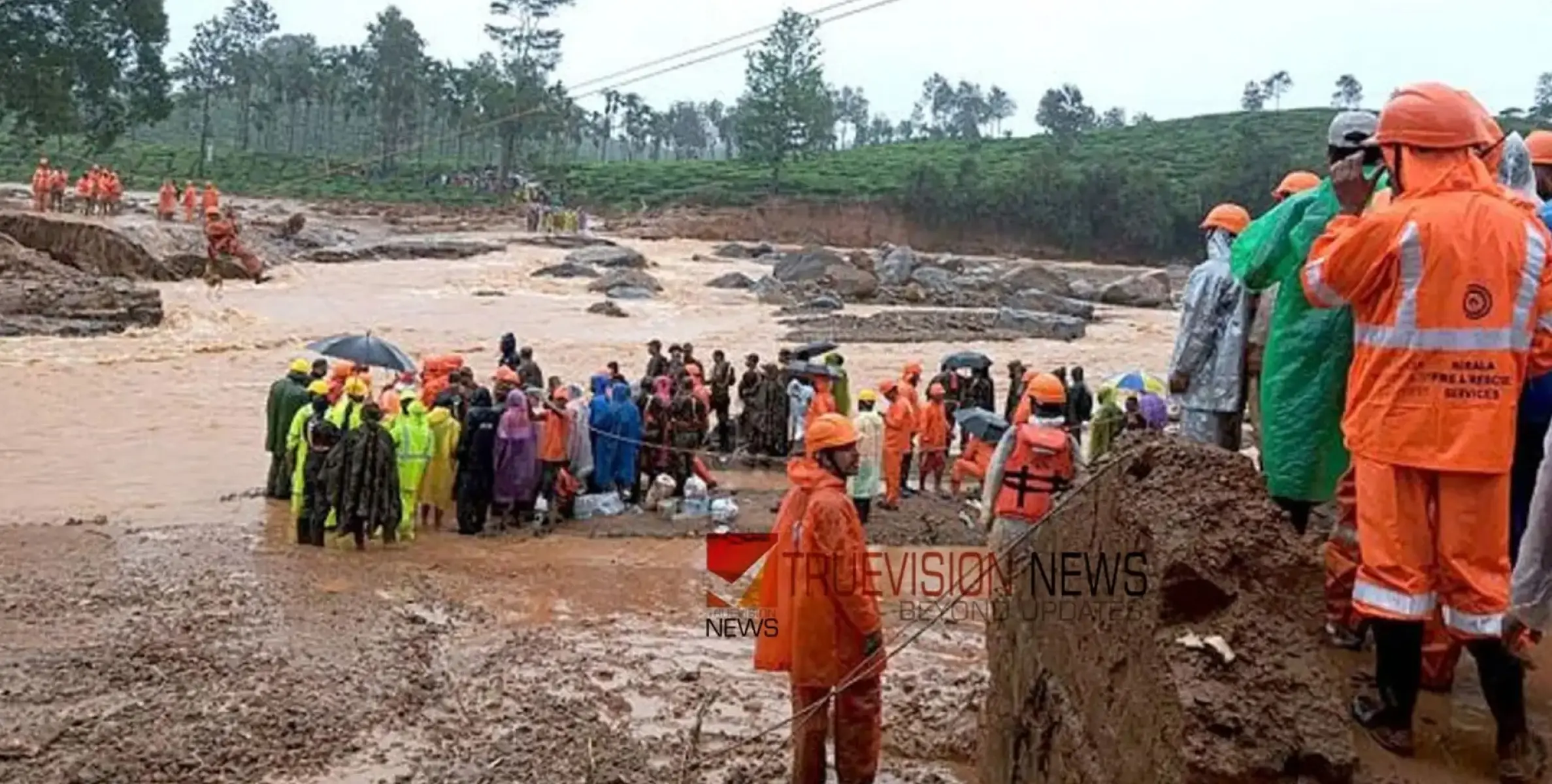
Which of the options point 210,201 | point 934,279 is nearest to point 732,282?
point 934,279

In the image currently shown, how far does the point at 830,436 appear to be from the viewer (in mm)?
5703

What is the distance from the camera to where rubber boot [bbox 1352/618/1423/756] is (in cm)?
352

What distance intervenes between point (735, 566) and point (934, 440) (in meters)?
4.16

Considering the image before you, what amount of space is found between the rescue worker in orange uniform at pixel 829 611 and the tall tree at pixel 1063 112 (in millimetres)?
88881

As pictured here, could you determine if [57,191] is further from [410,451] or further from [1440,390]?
[1440,390]

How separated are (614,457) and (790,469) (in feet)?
25.5

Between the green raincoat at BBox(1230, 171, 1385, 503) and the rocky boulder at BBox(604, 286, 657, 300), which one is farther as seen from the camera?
the rocky boulder at BBox(604, 286, 657, 300)

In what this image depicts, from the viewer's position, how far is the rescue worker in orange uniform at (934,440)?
48.7ft

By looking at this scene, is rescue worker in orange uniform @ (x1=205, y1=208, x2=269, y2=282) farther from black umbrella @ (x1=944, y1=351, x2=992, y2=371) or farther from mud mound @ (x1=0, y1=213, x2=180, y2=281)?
black umbrella @ (x1=944, y1=351, x2=992, y2=371)

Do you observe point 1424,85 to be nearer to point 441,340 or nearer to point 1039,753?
point 1039,753

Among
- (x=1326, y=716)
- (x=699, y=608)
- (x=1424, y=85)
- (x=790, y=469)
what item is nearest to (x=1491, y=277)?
(x=1424, y=85)

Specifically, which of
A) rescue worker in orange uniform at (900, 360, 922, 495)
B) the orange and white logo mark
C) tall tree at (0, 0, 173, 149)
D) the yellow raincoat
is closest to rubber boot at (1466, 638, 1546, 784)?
the orange and white logo mark

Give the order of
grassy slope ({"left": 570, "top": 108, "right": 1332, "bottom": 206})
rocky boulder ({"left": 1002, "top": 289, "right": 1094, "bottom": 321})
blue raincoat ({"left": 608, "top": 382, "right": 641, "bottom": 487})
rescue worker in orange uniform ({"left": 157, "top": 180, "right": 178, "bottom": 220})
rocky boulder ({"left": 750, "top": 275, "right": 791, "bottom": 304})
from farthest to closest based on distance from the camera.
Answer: grassy slope ({"left": 570, "top": 108, "right": 1332, "bottom": 206}) → rescue worker in orange uniform ({"left": 157, "top": 180, "right": 178, "bottom": 220}) → rocky boulder ({"left": 750, "top": 275, "right": 791, "bottom": 304}) → rocky boulder ({"left": 1002, "top": 289, "right": 1094, "bottom": 321}) → blue raincoat ({"left": 608, "top": 382, "right": 641, "bottom": 487})

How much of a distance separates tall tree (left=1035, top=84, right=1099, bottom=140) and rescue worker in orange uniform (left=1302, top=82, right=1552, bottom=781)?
297 feet
